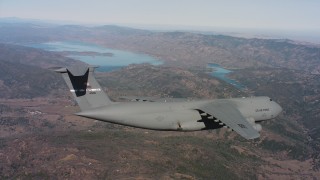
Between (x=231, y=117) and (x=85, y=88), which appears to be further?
(x=85, y=88)

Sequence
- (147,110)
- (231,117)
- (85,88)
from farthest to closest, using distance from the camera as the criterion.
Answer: (147,110) → (85,88) → (231,117)

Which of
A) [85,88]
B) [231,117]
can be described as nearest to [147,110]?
[85,88]

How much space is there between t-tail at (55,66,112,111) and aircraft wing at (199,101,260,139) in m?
11.5

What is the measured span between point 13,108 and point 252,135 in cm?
17645

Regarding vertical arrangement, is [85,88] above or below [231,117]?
above

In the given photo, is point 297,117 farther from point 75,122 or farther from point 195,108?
point 195,108

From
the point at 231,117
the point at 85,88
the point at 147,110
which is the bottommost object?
the point at 147,110

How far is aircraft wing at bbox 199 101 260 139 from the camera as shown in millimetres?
27319

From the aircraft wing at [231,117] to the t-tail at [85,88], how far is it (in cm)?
1148

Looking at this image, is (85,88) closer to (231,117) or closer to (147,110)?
(147,110)

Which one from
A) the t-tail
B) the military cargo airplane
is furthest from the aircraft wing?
the t-tail

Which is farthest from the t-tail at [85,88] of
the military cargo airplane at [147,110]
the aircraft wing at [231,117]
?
the aircraft wing at [231,117]

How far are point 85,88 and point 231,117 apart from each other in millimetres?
15642

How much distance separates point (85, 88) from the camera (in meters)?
34.5
